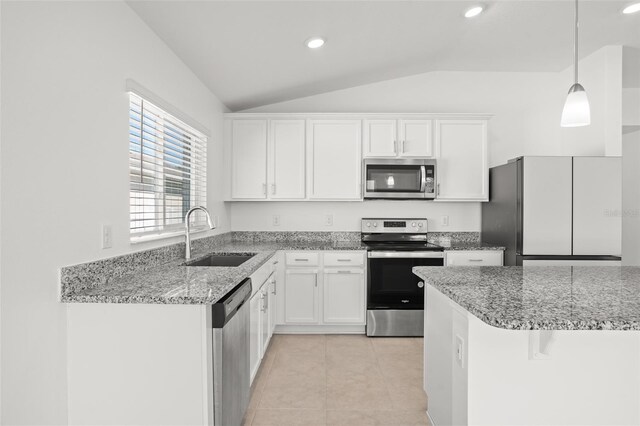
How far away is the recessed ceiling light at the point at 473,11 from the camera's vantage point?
103 inches

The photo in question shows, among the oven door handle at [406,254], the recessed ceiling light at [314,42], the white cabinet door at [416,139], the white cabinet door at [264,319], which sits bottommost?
the white cabinet door at [264,319]

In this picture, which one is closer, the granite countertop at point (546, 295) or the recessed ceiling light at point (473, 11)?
the granite countertop at point (546, 295)

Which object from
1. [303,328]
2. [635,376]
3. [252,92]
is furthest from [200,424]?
[252,92]

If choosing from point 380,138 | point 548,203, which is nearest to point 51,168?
point 380,138

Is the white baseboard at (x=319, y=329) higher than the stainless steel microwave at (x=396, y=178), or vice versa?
the stainless steel microwave at (x=396, y=178)

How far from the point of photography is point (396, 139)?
12.3 ft

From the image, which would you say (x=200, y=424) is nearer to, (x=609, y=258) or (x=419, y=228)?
(x=419, y=228)

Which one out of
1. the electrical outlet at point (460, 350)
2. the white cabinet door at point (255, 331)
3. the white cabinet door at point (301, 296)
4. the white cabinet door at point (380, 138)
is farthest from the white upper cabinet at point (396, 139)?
the electrical outlet at point (460, 350)

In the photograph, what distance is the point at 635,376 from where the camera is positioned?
56.1 inches

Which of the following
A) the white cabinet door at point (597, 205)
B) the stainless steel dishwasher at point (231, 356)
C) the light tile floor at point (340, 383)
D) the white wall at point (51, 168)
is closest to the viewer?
the white wall at point (51, 168)

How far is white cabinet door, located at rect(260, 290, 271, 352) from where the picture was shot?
105 inches

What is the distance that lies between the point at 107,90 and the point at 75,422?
1.49 m

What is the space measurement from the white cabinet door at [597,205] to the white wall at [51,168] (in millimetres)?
3511

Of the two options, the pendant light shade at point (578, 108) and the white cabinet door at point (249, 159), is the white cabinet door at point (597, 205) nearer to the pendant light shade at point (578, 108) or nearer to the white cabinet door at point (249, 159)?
the pendant light shade at point (578, 108)
